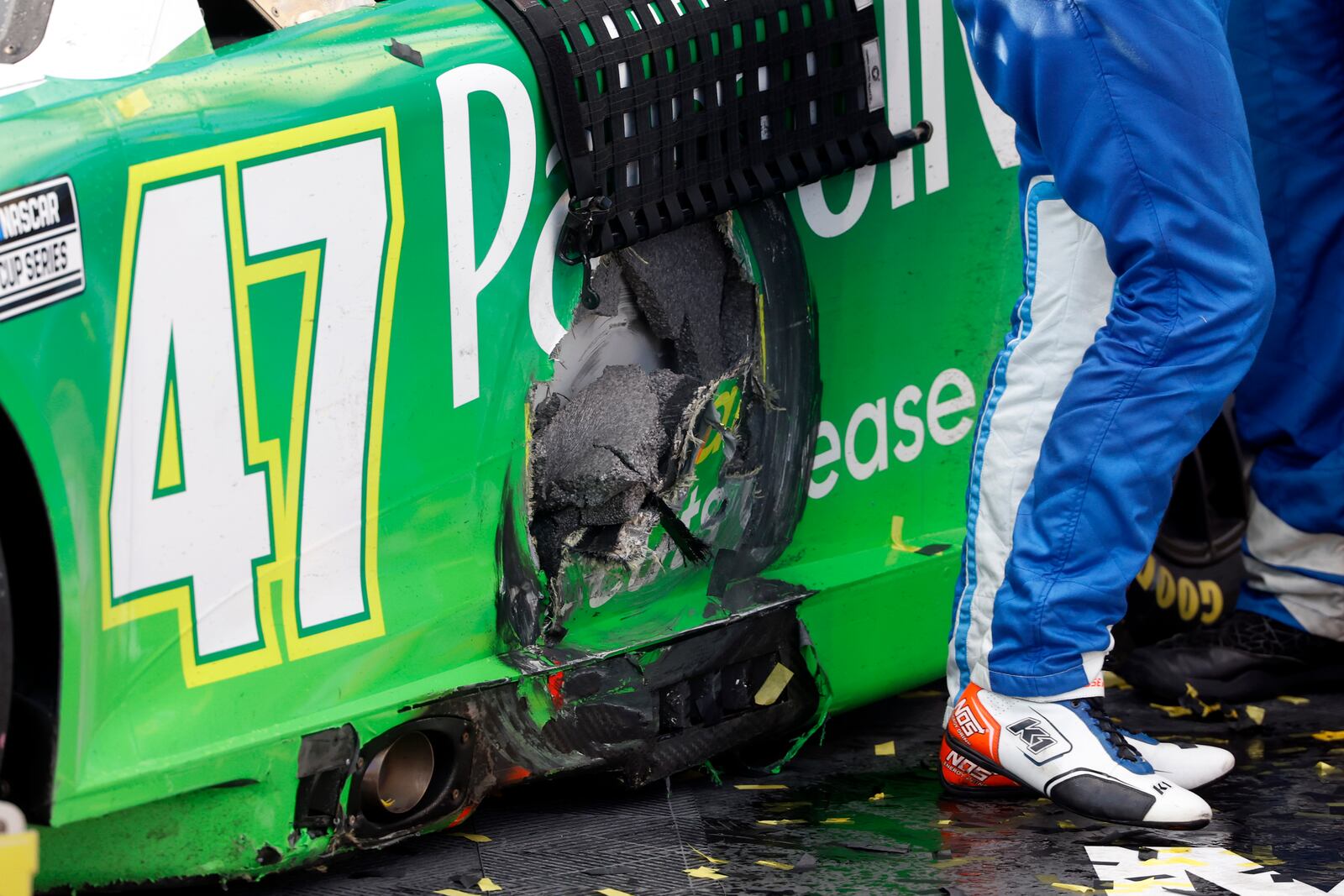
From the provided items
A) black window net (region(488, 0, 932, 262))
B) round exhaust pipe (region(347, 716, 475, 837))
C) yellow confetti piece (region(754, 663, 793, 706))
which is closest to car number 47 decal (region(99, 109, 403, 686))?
round exhaust pipe (region(347, 716, 475, 837))

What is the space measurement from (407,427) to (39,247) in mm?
525

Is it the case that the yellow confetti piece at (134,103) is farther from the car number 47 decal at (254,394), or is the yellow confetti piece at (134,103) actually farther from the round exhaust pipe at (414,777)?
the round exhaust pipe at (414,777)

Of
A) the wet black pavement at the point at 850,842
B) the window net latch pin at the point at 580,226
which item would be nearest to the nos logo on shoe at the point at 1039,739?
the wet black pavement at the point at 850,842

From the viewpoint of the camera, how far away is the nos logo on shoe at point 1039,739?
95.2 inches

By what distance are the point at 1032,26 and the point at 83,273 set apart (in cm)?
127

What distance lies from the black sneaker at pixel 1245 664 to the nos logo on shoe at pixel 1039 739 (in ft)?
2.51

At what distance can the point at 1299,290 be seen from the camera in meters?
2.98

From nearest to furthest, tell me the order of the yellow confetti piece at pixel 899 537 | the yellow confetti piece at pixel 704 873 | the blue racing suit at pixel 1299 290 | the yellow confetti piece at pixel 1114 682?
1. the yellow confetti piece at pixel 704 873
2. the yellow confetti piece at pixel 899 537
3. the blue racing suit at pixel 1299 290
4. the yellow confetti piece at pixel 1114 682

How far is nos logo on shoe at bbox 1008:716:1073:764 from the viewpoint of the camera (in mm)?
2418

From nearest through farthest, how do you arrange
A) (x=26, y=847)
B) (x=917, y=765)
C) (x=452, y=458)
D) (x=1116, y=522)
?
(x=26, y=847)
(x=452, y=458)
(x=1116, y=522)
(x=917, y=765)

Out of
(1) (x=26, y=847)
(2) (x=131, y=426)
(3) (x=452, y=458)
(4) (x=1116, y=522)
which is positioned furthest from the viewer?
(4) (x=1116, y=522)

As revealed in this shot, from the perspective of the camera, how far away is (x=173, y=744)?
6.43ft

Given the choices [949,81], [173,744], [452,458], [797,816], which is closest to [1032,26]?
[949,81]

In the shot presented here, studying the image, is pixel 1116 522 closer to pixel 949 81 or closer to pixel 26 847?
pixel 949 81
